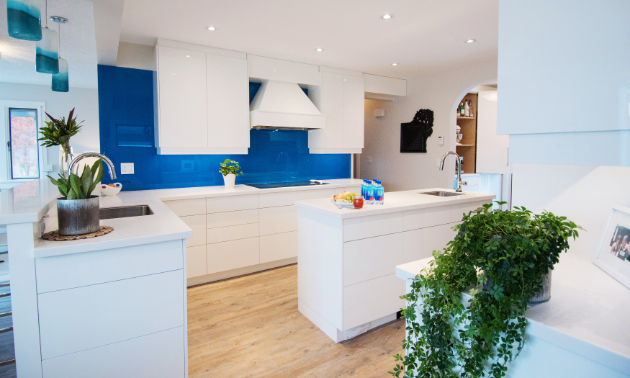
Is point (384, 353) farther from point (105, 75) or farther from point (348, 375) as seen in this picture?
point (105, 75)

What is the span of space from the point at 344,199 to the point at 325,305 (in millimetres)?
736

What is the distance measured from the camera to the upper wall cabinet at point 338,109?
14.2ft

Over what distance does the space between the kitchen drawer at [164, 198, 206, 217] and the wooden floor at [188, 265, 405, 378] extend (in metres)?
0.73

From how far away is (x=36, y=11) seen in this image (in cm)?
147

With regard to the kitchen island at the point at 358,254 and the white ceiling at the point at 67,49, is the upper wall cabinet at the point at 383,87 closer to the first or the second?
the kitchen island at the point at 358,254

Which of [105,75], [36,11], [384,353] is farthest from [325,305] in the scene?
[105,75]

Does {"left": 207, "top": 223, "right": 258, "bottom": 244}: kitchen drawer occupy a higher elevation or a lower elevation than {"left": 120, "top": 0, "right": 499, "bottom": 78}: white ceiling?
lower

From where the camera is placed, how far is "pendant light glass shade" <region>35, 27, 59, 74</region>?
76.9 inches

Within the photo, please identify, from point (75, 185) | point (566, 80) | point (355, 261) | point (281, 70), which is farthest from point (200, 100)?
point (566, 80)

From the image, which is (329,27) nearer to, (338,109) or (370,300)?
(338,109)

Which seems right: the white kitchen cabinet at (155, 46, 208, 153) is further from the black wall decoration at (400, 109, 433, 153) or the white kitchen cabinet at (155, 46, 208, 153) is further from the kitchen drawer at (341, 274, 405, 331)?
the black wall decoration at (400, 109, 433, 153)

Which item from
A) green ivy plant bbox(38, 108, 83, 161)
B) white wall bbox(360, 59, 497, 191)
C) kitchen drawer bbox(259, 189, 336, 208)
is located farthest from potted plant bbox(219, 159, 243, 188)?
white wall bbox(360, 59, 497, 191)

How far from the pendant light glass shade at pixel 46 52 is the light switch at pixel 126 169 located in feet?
5.27

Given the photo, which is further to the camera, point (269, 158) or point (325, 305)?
point (269, 158)
